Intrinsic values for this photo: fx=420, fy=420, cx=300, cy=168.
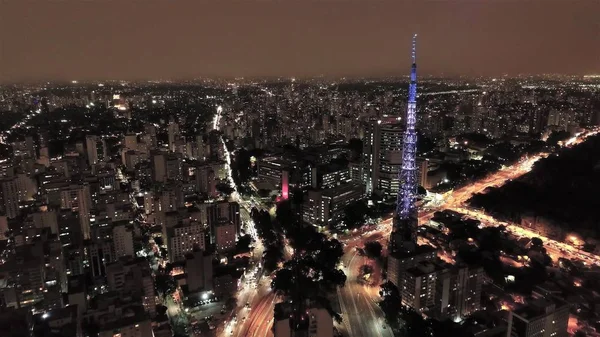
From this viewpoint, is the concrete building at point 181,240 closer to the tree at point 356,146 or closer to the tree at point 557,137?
the tree at point 356,146

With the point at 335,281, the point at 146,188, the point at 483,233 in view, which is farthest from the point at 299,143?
the point at 335,281

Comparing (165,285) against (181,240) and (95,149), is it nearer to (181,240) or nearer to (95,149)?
(181,240)

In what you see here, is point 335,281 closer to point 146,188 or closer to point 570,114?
point 146,188

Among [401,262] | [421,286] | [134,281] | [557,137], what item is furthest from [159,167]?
[557,137]

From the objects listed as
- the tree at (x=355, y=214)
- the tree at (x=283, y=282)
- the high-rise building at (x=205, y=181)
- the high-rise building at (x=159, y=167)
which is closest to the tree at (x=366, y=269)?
the tree at (x=283, y=282)

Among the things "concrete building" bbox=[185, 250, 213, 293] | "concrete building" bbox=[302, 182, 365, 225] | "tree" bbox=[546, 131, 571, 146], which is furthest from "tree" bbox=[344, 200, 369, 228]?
"tree" bbox=[546, 131, 571, 146]

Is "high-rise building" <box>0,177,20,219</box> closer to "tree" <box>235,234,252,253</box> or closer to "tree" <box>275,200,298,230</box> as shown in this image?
"tree" <box>235,234,252,253</box>

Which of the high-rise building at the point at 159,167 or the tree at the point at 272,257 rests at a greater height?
the high-rise building at the point at 159,167
